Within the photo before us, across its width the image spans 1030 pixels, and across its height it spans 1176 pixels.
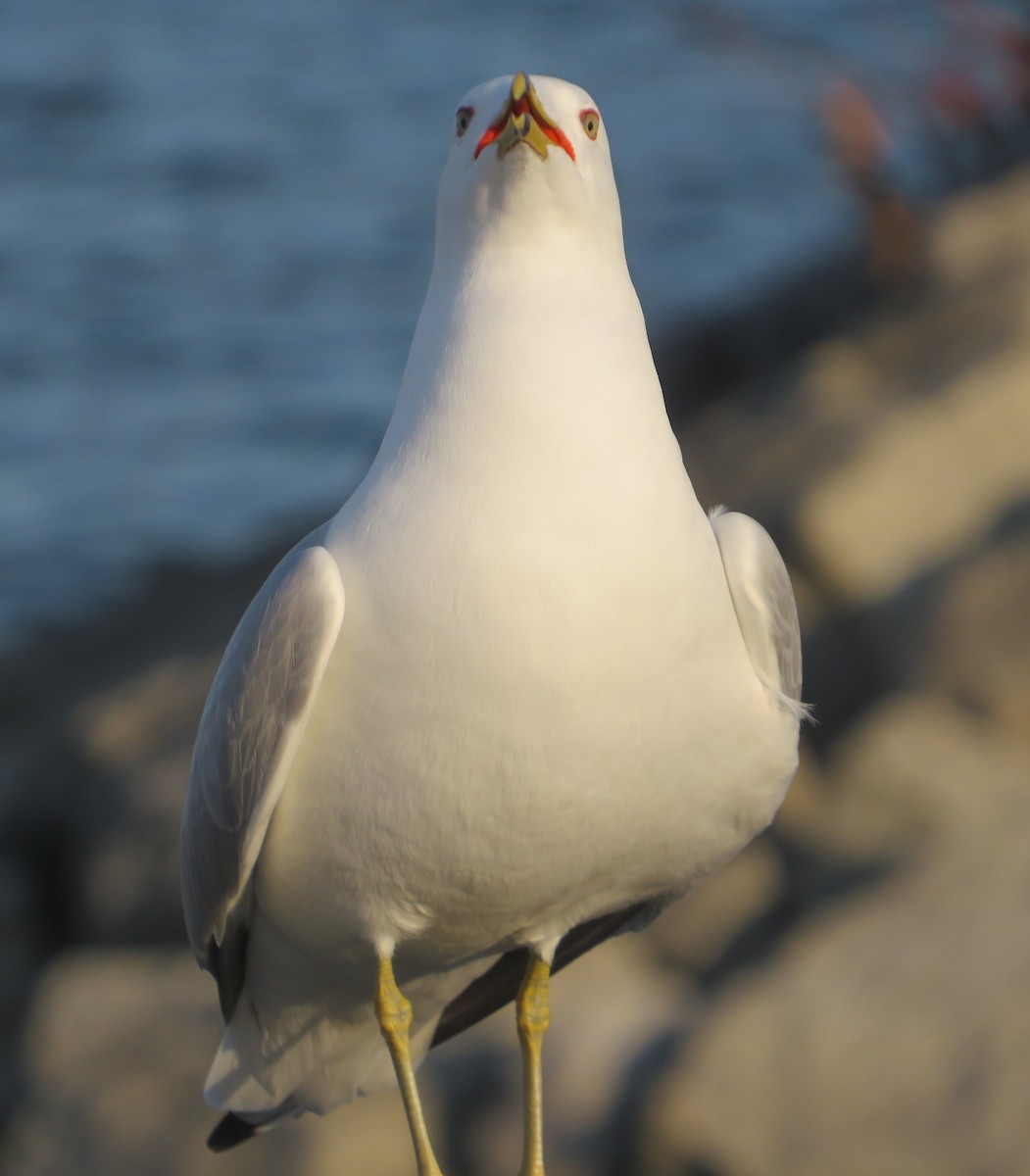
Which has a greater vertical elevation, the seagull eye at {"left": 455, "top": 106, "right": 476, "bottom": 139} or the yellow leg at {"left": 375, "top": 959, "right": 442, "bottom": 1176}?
the seagull eye at {"left": 455, "top": 106, "right": 476, "bottom": 139}

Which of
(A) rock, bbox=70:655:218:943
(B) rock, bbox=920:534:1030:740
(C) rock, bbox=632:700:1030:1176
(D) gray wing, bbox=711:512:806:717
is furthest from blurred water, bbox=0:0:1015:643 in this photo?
(D) gray wing, bbox=711:512:806:717

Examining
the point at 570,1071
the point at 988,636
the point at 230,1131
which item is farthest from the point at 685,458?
the point at 230,1131

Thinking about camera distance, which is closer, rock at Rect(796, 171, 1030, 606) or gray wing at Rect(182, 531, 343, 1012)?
gray wing at Rect(182, 531, 343, 1012)

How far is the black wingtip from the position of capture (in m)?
4.19

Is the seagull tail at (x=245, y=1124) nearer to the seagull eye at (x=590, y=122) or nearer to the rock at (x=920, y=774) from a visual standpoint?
the seagull eye at (x=590, y=122)

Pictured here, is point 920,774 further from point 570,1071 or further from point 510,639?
point 510,639

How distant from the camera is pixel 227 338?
591 inches

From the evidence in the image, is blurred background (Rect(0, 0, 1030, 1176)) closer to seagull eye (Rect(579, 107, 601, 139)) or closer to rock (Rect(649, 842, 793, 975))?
rock (Rect(649, 842, 793, 975))

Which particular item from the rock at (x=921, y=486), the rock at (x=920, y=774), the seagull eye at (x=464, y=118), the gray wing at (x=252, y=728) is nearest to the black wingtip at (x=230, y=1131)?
the gray wing at (x=252, y=728)

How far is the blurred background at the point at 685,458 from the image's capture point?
554 centimetres

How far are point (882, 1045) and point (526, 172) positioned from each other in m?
3.17

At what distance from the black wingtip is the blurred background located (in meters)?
1.59

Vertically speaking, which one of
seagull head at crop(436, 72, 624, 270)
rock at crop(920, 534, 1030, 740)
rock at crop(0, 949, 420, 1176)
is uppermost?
seagull head at crop(436, 72, 624, 270)

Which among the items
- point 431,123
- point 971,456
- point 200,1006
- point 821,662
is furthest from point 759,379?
point 431,123
